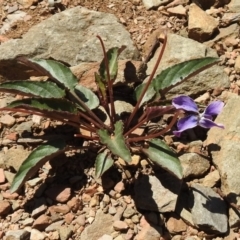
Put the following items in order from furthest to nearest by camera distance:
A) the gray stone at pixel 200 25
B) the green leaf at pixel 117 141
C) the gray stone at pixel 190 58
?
1. the gray stone at pixel 200 25
2. the gray stone at pixel 190 58
3. the green leaf at pixel 117 141

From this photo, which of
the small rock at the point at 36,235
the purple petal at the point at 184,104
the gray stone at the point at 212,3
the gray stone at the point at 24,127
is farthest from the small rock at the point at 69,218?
the gray stone at the point at 212,3

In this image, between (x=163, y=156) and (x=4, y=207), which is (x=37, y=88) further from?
(x=163, y=156)

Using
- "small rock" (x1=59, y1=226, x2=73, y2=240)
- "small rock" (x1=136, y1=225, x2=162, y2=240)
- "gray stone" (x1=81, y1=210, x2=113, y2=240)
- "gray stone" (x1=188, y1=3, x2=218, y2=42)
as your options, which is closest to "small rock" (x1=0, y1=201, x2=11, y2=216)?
"small rock" (x1=59, y1=226, x2=73, y2=240)

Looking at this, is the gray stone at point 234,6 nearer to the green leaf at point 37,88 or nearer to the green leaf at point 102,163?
the green leaf at point 37,88

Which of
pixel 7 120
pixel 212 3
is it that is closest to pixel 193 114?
pixel 7 120

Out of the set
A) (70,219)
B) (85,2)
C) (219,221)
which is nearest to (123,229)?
(70,219)

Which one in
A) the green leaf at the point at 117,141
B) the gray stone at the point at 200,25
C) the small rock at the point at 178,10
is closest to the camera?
the green leaf at the point at 117,141
